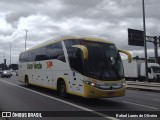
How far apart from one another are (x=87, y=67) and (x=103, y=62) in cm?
83

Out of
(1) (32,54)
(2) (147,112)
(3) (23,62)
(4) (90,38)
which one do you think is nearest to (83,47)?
(4) (90,38)

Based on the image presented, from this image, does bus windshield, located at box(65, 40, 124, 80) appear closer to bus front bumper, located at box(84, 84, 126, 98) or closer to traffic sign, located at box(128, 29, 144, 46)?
bus front bumper, located at box(84, 84, 126, 98)

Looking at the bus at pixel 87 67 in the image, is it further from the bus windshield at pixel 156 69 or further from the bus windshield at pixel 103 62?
the bus windshield at pixel 156 69

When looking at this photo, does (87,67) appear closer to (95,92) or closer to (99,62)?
(99,62)

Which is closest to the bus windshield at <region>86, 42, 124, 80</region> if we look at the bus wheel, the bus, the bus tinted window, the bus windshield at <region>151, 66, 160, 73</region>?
the bus

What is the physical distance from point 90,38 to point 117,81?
102 inches

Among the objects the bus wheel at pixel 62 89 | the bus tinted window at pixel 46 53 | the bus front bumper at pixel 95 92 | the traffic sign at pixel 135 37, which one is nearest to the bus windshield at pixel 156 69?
the traffic sign at pixel 135 37

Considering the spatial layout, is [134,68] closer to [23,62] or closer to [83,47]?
[23,62]

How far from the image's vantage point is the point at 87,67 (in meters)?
14.9

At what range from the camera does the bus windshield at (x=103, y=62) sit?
14.9m

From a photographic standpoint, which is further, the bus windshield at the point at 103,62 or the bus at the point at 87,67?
the bus windshield at the point at 103,62

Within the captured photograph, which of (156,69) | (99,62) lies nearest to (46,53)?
(99,62)

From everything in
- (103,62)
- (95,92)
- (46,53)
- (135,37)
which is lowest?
(95,92)

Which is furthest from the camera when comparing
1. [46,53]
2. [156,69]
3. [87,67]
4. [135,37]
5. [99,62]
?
[135,37]
